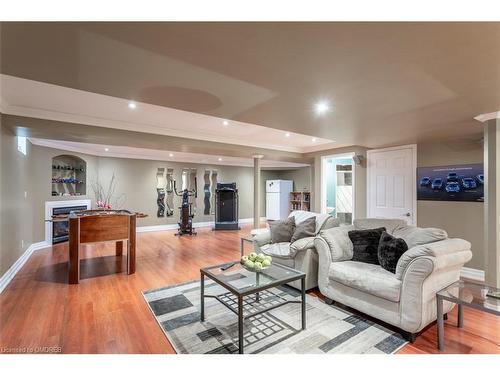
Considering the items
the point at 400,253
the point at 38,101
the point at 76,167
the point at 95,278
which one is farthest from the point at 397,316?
the point at 76,167

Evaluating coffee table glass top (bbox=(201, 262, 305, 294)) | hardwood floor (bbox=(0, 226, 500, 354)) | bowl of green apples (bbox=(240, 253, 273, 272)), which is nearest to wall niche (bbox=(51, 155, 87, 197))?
hardwood floor (bbox=(0, 226, 500, 354))

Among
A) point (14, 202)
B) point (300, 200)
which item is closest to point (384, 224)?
point (14, 202)

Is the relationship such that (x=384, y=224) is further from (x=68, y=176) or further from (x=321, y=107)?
(x=68, y=176)

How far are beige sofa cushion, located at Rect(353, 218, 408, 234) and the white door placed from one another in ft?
6.26

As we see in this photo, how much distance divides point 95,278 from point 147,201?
4272mm

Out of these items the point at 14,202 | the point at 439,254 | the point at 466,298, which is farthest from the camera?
the point at 14,202

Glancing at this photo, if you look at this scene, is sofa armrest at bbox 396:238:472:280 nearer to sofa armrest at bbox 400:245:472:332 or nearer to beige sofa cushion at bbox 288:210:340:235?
sofa armrest at bbox 400:245:472:332

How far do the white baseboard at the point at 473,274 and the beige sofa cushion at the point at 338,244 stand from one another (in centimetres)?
246

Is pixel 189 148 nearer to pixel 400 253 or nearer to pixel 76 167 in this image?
pixel 400 253

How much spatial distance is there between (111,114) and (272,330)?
3279 mm

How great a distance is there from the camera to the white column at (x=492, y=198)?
2758 mm

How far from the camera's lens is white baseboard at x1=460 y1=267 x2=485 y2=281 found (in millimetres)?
3736

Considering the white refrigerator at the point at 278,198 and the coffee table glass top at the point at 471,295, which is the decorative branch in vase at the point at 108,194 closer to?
the white refrigerator at the point at 278,198

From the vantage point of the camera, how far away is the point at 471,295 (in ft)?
6.49
